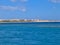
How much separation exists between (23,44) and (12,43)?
0.57 meters

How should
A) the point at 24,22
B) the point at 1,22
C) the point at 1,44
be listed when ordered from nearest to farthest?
1. the point at 1,44
2. the point at 1,22
3. the point at 24,22

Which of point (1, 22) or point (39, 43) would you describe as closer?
point (39, 43)

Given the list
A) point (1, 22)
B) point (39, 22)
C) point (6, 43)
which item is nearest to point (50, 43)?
point (6, 43)

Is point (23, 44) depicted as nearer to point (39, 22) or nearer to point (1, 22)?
point (1, 22)

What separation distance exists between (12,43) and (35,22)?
568 inches

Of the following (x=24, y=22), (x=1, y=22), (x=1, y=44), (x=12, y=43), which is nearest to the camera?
(x=1, y=44)

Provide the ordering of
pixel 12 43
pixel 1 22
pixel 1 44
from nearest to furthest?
pixel 1 44
pixel 12 43
pixel 1 22

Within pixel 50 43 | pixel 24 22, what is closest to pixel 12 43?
pixel 50 43

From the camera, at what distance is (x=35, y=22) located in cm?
2225

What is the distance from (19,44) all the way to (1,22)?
12.1m

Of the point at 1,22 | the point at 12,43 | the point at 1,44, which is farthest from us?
the point at 1,22

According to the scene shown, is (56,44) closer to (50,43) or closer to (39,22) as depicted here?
(50,43)

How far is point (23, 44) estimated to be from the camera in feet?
25.6

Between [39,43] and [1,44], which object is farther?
[39,43]
